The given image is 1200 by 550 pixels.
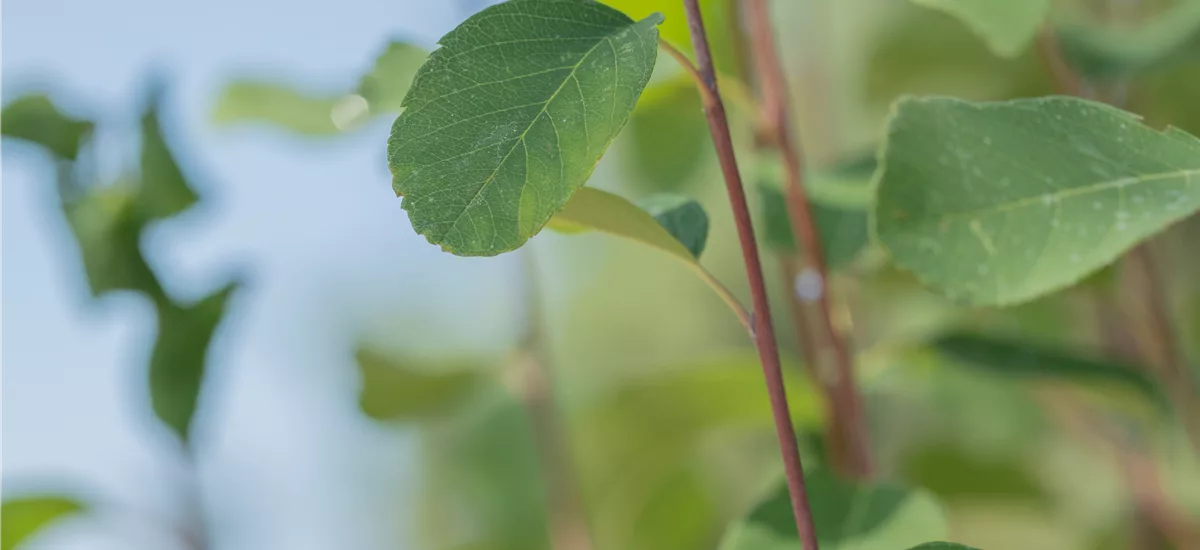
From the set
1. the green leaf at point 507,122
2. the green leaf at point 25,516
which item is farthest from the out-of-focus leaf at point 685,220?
the green leaf at point 25,516

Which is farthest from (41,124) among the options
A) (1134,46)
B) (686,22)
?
(1134,46)

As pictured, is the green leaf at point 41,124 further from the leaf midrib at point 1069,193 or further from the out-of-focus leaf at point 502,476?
the leaf midrib at point 1069,193

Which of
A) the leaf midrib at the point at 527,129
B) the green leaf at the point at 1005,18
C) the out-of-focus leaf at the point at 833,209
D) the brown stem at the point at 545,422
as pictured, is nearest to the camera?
the leaf midrib at the point at 527,129

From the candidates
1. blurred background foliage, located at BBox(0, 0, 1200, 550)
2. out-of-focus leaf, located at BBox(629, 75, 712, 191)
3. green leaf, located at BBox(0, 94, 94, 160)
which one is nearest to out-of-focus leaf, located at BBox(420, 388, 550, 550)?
blurred background foliage, located at BBox(0, 0, 1200, 550)

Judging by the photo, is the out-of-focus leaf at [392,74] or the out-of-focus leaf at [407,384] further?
the out-of-focus leaf at [407,384]

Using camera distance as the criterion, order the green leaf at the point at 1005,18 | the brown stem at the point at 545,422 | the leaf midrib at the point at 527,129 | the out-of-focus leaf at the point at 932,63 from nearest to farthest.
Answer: the leaf midrib at the point at 527,129, the green leaf at the point at 1005,18, the brown stem at the point at 545,422, the out-of-focus leaf at the point at 932,63

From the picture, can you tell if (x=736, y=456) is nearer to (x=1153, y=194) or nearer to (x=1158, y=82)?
(x=1158, y=82)
